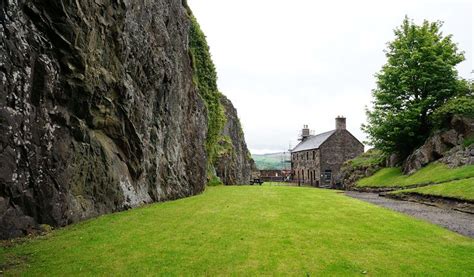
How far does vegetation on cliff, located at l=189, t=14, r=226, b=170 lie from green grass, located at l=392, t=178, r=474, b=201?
21.5 m

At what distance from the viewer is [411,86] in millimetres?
33562

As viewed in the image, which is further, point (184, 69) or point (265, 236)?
point (184, 69)

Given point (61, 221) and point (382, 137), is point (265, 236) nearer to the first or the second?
point (61, 221)

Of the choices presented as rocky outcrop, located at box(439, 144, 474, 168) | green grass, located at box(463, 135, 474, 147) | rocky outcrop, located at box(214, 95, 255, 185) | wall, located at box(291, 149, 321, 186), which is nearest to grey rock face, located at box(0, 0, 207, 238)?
rocky outcrop, located at box(439, 144, 474, 168)

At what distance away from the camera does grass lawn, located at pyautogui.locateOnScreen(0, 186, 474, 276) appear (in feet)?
24.6

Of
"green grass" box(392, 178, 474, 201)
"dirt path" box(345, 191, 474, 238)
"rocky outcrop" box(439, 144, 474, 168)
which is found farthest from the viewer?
"rocky outcrop" box(439, 144, 474, 168)

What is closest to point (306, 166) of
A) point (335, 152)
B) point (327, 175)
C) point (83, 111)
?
point (327, 175)

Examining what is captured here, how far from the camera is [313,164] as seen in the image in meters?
69.1

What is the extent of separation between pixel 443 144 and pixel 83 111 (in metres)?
27.8

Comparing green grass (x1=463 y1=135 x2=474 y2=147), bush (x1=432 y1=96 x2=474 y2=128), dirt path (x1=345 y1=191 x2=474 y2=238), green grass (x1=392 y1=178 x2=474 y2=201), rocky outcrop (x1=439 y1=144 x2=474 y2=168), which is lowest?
dirt path (x1=345 y1=191 x2=474 y2=238)

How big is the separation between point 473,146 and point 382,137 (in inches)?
435

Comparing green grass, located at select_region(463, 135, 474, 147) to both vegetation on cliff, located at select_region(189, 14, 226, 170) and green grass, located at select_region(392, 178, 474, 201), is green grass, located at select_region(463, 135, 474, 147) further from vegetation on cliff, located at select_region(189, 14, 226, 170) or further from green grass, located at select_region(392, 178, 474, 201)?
vegetation on cliff, located at select_region(189, 14, 226, 170)

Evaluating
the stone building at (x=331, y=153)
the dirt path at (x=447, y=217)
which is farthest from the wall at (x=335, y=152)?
the dirt path at (x=447, y=217)

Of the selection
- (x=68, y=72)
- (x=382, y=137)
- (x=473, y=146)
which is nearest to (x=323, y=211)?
(x=68, y=72)
